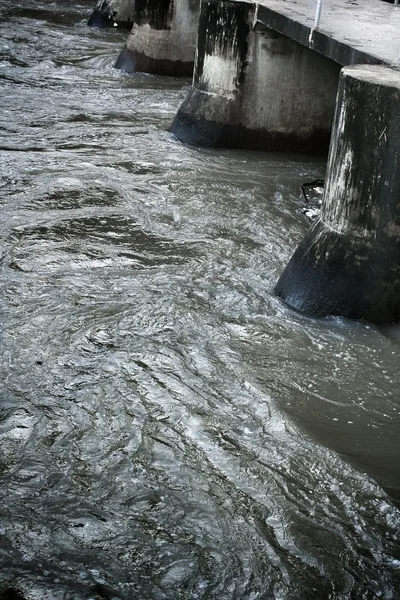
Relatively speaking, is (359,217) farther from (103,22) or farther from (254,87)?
(103,22)

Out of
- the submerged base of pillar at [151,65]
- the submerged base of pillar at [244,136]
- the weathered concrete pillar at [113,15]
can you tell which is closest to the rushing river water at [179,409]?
the submerged base of pillar at [244,136]

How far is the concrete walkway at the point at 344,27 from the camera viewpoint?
6973 millimetres

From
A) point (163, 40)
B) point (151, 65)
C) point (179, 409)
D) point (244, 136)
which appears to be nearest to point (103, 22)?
point (163, 40)

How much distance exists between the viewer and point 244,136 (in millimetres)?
10328

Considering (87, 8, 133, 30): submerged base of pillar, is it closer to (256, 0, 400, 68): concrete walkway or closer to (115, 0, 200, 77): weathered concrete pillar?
(115, 0, 200, 77): weathered concrete pillar

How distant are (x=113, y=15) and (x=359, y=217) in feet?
49.5

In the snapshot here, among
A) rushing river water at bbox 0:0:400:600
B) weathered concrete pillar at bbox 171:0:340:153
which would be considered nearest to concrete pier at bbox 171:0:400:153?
weathered concrete pillar at bbox 171:0:340:153

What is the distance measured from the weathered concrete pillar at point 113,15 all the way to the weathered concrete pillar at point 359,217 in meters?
14.4

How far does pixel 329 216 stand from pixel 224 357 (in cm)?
130

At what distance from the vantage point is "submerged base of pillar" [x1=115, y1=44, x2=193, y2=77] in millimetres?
14680

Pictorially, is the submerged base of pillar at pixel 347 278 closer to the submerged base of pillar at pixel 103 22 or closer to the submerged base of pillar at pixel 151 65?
the submerged base of pillar at pixel 151 65

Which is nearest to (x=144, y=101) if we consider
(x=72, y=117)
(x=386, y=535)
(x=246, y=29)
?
(x=72, y=117)

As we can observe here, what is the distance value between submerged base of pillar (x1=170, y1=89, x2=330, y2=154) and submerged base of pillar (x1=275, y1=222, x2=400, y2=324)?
14.1ft

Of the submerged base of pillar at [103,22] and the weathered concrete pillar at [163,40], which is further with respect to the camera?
the submerged base of pillar at [103,22]
